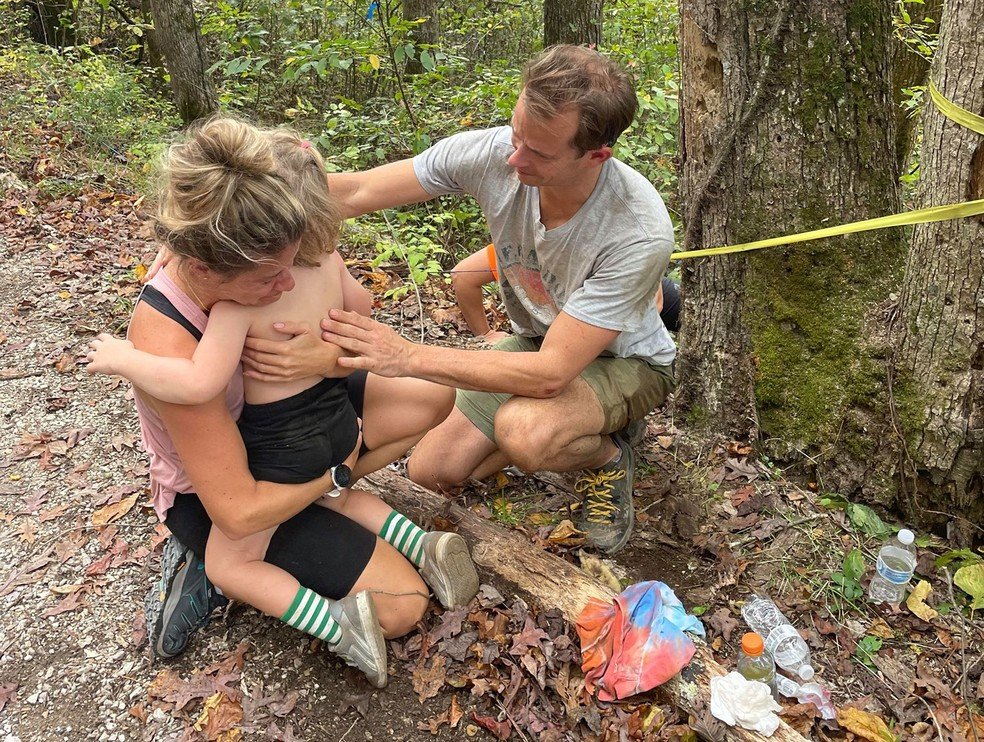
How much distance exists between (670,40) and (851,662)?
7.77 metres

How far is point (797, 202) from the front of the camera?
10.0ft

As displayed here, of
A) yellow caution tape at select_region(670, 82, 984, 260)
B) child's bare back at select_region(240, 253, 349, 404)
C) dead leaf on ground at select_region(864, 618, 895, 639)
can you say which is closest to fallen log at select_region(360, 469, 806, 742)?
dead leaf on ground at select_region(864, 618, 895, 639)

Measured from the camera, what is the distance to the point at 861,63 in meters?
2.82

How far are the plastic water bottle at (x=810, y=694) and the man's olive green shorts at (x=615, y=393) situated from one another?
47.7 inches

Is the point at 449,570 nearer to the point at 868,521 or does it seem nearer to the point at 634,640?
the point at 634,640

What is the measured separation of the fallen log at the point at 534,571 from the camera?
7.73ft

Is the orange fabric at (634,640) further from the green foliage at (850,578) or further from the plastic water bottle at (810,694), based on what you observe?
the green foliage at (850,578)

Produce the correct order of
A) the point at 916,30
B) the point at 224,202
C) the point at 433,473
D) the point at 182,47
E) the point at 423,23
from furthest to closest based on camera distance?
the point at 423,23 < the point at 182,47 < the point at 916,30 < the point at 433,473 < the point at 224,202

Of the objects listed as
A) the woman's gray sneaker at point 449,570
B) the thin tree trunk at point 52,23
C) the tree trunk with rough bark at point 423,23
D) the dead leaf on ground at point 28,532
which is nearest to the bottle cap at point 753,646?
the woman's gray sneaker at point 449,570

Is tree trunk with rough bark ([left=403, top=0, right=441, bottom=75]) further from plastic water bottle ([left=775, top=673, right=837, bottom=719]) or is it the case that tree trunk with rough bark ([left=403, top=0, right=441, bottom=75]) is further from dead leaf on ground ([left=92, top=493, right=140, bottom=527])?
plastic water bottle ([left=775, top=673, right=837, bottom=719])

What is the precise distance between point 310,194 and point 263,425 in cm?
80

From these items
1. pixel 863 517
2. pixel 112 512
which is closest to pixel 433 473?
pixel 112 512

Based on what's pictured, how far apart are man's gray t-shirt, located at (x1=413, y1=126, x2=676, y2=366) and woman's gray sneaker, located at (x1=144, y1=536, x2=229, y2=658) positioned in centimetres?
175

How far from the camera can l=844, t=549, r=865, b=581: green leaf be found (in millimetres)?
2830
